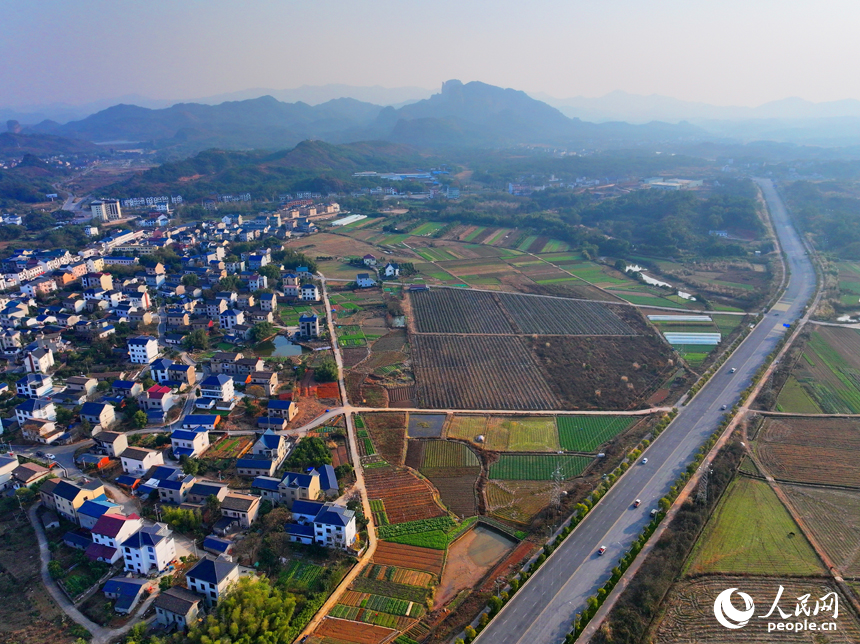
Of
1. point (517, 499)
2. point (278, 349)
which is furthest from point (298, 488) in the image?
point (278, 349)

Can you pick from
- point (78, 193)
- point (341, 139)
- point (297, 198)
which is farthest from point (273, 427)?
point (341, 139)

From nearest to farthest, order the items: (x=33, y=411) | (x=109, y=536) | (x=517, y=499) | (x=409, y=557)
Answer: (x=109, y=536) < (x=409, y=557) < (x=517, y=499) < (x=33, y=411)

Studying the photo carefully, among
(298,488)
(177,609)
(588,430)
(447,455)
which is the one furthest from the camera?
(588,430)

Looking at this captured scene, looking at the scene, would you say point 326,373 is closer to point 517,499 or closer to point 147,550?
point 517,499

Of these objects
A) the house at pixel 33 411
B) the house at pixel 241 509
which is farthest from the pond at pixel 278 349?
the house at pixel 241 509

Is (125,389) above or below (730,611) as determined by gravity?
above

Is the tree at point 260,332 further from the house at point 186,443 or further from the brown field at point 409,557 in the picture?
the brown field at point 409,557
